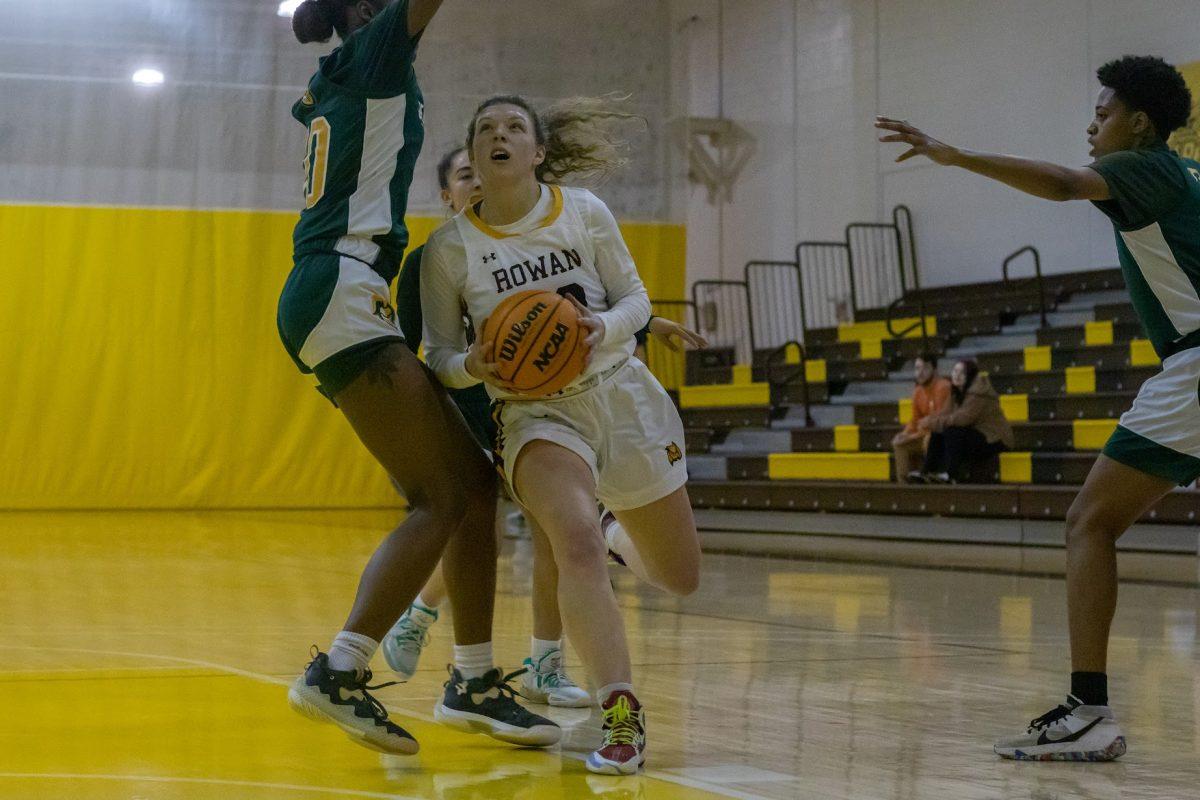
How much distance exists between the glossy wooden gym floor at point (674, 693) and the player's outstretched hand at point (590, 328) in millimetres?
852

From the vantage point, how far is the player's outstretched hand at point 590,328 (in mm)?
3164

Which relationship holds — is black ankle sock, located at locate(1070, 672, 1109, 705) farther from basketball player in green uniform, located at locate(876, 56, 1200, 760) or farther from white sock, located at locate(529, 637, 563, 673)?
white sock, located at locate(529, 637, 563, 673)

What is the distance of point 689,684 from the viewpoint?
13.6 feet

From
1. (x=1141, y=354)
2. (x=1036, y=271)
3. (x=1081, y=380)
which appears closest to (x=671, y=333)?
(x=1141, y=354)

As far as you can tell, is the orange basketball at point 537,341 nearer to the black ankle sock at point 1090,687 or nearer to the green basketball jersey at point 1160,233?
the green basketball jersey at point 1160,233

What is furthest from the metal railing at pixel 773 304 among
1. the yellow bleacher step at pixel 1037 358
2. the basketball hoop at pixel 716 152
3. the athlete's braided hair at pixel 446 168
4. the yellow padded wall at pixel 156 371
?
the athlete's braided hair at pixel 446 168

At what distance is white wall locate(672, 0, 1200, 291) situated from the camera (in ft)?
42.2

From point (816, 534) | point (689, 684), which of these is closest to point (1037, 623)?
point (689, 684)

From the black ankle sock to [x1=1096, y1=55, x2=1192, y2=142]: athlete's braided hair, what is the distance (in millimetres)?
1212

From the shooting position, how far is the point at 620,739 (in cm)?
293

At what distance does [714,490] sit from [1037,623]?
727 centimetres

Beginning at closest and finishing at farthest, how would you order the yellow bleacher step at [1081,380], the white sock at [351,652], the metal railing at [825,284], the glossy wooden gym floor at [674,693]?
1. the glossy wooden gym floor at [674,693]
2. the white sock at [351,652]
3. the yellow bleacher step at [1081,380]
4. the metal railing at [825,284]

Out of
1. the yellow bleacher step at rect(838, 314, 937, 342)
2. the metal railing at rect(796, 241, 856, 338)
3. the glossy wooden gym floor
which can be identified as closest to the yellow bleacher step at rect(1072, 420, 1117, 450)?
the yellow bleacher step at rect(838, 314, 937, 342)

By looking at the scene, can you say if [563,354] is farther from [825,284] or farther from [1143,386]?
[825,284]
